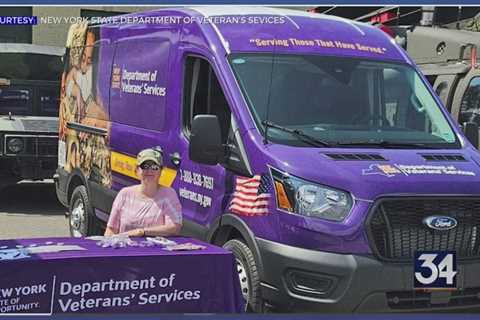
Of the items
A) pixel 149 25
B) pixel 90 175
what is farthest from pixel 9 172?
pixel 149 25

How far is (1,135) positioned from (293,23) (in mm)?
2510

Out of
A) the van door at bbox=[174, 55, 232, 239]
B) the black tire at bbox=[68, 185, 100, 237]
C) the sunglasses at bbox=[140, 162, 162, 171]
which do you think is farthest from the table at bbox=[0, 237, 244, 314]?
the black tire at bbox=[68, 185, 100, 237]

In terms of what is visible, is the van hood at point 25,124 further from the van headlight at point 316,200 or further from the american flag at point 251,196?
the van headlight at point 316,200

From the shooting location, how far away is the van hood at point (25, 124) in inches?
201

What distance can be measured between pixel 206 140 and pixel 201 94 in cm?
69

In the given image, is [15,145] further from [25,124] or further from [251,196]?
[251,196]

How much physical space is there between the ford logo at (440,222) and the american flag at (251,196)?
2.89 ft

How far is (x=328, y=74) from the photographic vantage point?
4445 mm

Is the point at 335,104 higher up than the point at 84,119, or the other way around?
the point at 335,104

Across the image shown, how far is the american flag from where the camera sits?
156 inches

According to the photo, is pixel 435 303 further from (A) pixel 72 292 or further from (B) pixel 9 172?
(B) pixel 9 172

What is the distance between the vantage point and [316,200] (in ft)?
12.3

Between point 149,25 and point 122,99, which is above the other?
point 149,25

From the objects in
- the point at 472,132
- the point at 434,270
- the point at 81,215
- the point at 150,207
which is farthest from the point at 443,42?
the point at 81,215
